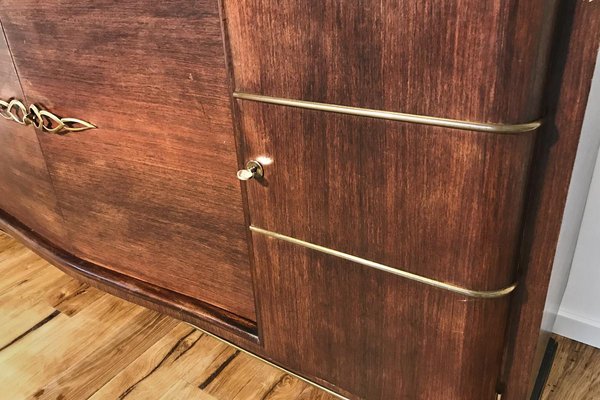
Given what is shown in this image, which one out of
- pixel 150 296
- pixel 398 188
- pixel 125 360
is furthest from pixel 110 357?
pixel 398 188

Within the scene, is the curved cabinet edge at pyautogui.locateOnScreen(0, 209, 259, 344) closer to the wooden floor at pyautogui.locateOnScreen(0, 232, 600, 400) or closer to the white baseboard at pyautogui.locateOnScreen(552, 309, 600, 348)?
the wooden floor at pyautogui.locateOnScreen(0, 232, 600, 400)

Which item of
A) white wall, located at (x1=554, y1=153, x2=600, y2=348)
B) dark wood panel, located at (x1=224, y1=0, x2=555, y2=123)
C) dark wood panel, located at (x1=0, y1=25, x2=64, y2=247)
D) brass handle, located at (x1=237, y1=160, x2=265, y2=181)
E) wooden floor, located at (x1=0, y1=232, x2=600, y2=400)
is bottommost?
wooden floor, located at (x1=0, y1=232, x2=600, y2=400)

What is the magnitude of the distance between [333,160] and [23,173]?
737mm

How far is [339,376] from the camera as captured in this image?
72 centimetres

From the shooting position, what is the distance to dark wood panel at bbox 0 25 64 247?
901mm

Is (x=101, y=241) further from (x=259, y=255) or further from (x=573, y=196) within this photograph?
(x=573, y=196)

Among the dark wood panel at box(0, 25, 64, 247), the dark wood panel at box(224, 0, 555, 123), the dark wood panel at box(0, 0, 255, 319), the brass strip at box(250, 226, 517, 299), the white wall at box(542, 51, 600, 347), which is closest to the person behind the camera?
the dark wood panel at box(224, 0, 555, 123)

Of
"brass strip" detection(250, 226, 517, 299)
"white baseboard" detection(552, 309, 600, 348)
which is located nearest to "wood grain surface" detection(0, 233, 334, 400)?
"brass strip" detection(250, 226, 517, 299)

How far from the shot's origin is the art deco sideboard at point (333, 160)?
0.47 metres

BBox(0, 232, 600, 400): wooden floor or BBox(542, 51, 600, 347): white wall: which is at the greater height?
BBox(542, 51, 600, 347): white wall

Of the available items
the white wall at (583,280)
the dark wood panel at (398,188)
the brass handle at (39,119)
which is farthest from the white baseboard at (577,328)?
the brass handle at (39,119)

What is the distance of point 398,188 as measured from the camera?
537 mm

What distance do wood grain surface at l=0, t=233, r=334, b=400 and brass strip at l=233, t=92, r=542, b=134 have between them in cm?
50

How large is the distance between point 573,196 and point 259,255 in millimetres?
396
